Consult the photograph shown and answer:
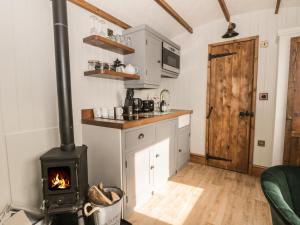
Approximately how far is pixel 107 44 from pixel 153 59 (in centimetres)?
71

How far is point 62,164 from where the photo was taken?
1.41 metres

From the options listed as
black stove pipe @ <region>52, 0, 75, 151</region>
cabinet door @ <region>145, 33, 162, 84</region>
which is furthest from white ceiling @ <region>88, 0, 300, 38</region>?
black stove pipe @ <region>52, 0, 75, 151</region>

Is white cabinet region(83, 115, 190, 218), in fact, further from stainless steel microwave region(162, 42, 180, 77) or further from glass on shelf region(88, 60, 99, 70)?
stainless steel microwave region(162, 42, 180, 77)

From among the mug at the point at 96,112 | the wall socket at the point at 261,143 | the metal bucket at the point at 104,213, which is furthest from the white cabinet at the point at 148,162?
the wall socket at the point at 261,143

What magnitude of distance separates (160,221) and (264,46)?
2723 mm

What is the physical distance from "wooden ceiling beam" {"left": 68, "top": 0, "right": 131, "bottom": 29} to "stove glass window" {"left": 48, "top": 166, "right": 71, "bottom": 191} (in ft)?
5.58

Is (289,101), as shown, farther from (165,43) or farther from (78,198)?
(78,198)

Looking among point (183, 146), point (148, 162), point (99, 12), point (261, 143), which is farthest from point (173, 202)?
point (99, 12)

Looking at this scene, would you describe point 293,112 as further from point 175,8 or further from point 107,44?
point 107,44

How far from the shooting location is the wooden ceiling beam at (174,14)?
7.16ft

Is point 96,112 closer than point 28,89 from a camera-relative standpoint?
No

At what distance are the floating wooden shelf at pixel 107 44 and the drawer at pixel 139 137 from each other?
105 cm

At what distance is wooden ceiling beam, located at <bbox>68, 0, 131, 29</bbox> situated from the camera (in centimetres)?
188

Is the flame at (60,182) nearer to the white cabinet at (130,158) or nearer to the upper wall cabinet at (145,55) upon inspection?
the white cabinet at (130,158)
